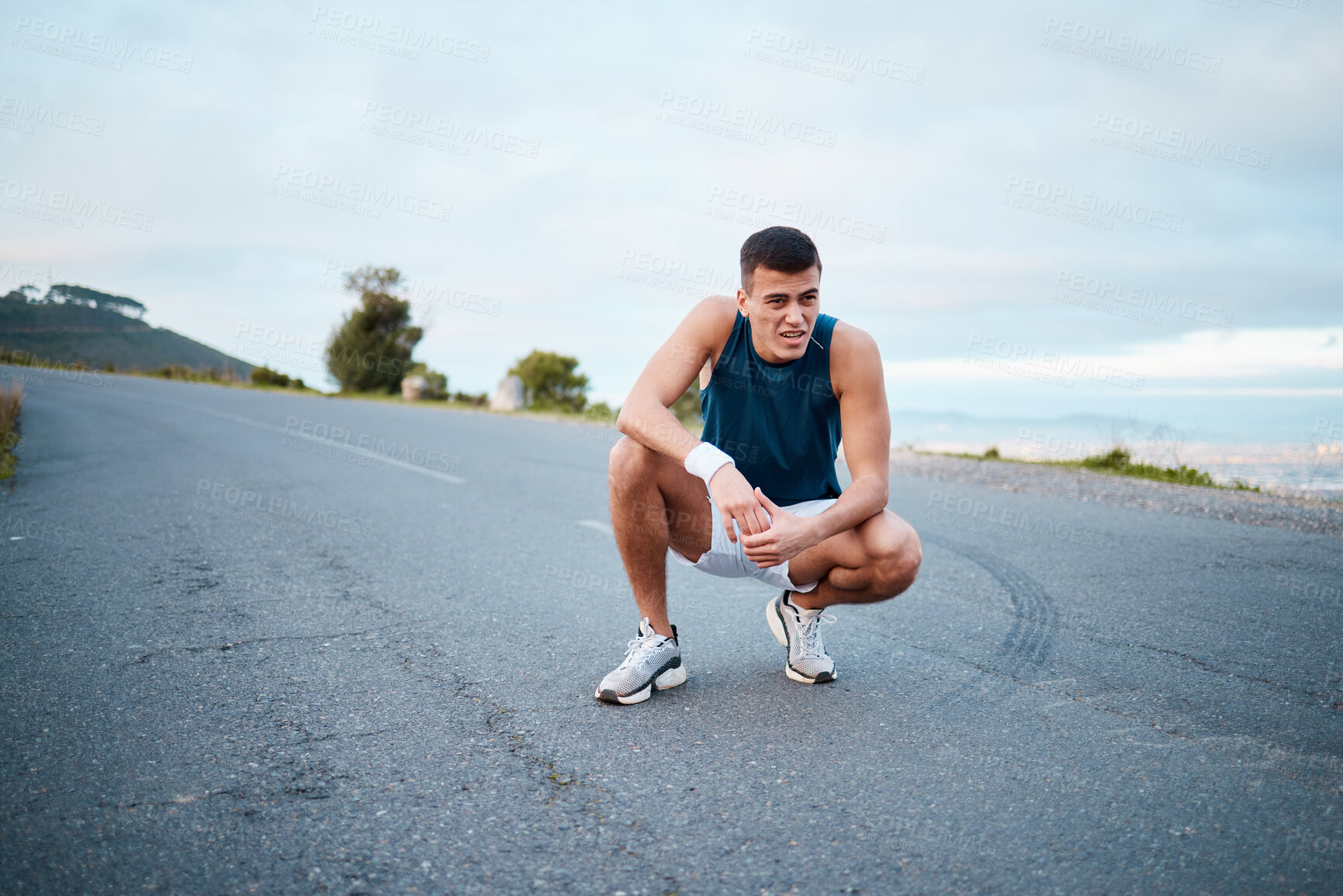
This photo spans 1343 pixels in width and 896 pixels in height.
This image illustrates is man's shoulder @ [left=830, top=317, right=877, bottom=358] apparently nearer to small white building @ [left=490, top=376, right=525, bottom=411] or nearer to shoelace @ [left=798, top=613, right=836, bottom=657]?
shoelace @ [left=798, top=613, right=836, bottom=657]

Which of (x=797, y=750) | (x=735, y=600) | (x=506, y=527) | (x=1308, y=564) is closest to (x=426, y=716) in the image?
(x=797, y=750)

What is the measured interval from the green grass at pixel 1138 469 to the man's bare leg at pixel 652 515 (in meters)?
7.65

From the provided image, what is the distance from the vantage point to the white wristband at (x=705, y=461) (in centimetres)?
278

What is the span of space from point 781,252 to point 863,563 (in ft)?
3.83

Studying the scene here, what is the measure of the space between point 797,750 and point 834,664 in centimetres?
86

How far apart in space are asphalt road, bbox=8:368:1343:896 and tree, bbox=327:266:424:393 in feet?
109

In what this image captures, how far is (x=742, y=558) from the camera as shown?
311cm

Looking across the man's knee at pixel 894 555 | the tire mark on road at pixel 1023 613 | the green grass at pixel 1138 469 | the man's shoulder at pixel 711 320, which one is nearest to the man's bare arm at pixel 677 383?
the man's shoulder at pixel 711 320

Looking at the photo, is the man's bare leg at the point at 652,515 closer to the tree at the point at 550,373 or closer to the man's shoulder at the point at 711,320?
the man's shoulder at the point at 711,320

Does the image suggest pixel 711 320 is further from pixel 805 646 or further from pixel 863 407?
pixel 805 646

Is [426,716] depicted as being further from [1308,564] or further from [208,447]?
[208,447]

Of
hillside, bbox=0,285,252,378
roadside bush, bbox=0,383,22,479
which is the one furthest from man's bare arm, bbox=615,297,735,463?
hillside, bbox=0,285,252,378

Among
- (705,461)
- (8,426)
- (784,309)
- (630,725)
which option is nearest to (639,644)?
(630,725)

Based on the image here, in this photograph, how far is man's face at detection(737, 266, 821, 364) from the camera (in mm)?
2855
